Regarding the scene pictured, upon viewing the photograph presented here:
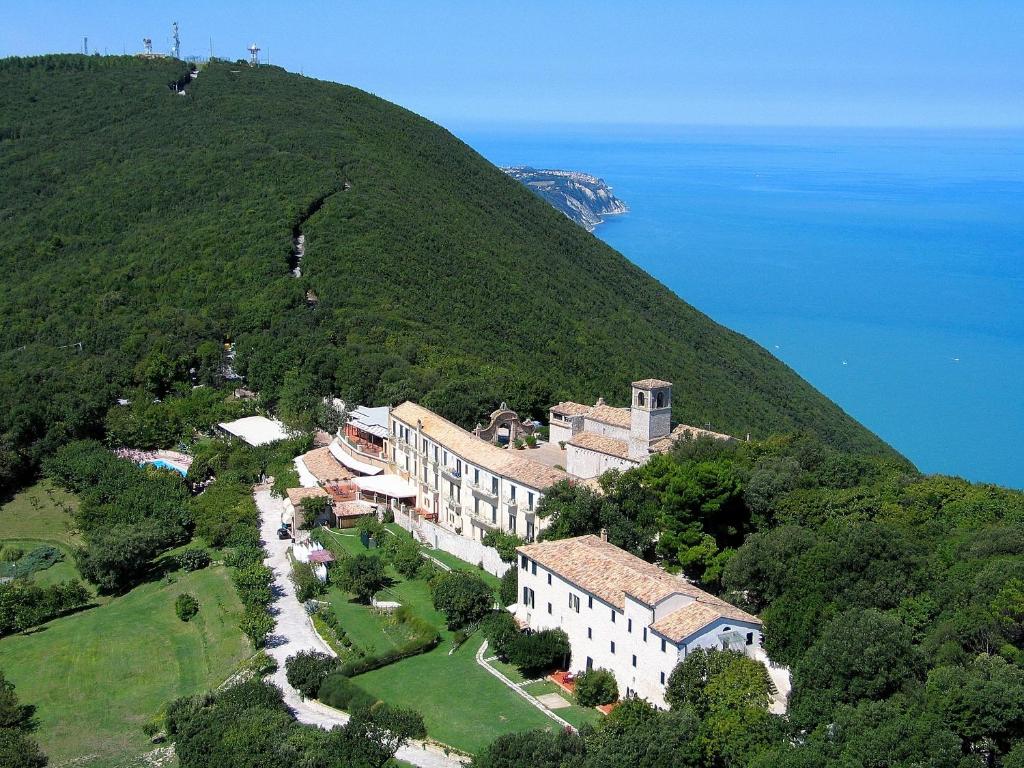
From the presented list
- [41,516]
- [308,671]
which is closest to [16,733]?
[308,671]

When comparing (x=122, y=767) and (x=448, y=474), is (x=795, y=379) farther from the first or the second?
(x=122, y=767)

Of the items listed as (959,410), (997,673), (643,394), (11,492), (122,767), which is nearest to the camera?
(997,673)

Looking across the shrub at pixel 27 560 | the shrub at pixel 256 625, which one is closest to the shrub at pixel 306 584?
the shrub at pixel 256 625

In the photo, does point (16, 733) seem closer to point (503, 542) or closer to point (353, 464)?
point (503, 542)

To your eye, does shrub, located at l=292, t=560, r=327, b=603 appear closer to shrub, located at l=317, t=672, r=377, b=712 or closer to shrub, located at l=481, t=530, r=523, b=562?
shrub, located at l=481, t=530, r=523, b=562

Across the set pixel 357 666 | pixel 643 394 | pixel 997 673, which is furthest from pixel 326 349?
pixel 997 673
